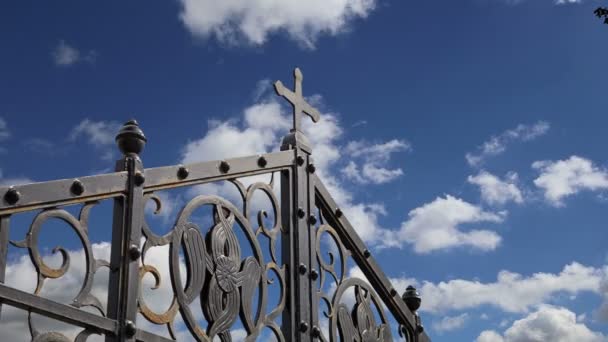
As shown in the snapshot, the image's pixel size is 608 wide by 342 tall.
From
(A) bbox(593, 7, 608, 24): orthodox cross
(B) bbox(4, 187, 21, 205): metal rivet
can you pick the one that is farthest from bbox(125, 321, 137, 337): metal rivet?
(A) bbox(593, 7, 608, 24): orthodox cross

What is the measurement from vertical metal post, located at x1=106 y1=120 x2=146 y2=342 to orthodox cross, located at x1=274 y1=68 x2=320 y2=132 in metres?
1.65

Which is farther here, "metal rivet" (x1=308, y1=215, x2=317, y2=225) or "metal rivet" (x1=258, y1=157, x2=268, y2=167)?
"metal rivet" (x1=308, y1=215, x2=317, y2=225)

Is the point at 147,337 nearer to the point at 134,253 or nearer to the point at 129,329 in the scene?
the point at 129,329

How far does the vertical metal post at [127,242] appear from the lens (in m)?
4.16

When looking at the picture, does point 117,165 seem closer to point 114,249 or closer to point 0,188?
point 114,249

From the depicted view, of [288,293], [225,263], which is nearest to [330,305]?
[288,293]

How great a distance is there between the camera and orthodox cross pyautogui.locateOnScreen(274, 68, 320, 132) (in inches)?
235

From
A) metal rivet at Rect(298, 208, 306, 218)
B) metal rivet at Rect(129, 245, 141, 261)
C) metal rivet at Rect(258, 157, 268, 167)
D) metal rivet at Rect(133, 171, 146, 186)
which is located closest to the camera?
metal rivet at Rect(129, 245, 141, 261)

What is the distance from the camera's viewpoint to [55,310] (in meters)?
3.85

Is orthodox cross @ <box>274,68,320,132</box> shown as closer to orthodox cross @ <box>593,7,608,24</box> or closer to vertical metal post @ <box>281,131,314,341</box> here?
vertical metal post @ <box>281,131,314,341</box>

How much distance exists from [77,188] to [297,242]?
68.9 inches

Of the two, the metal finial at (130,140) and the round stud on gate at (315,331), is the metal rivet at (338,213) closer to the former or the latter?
the round stud on gate at (315,331)

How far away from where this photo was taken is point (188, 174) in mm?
4816

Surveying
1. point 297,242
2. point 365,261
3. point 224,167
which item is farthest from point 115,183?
point 365,261
